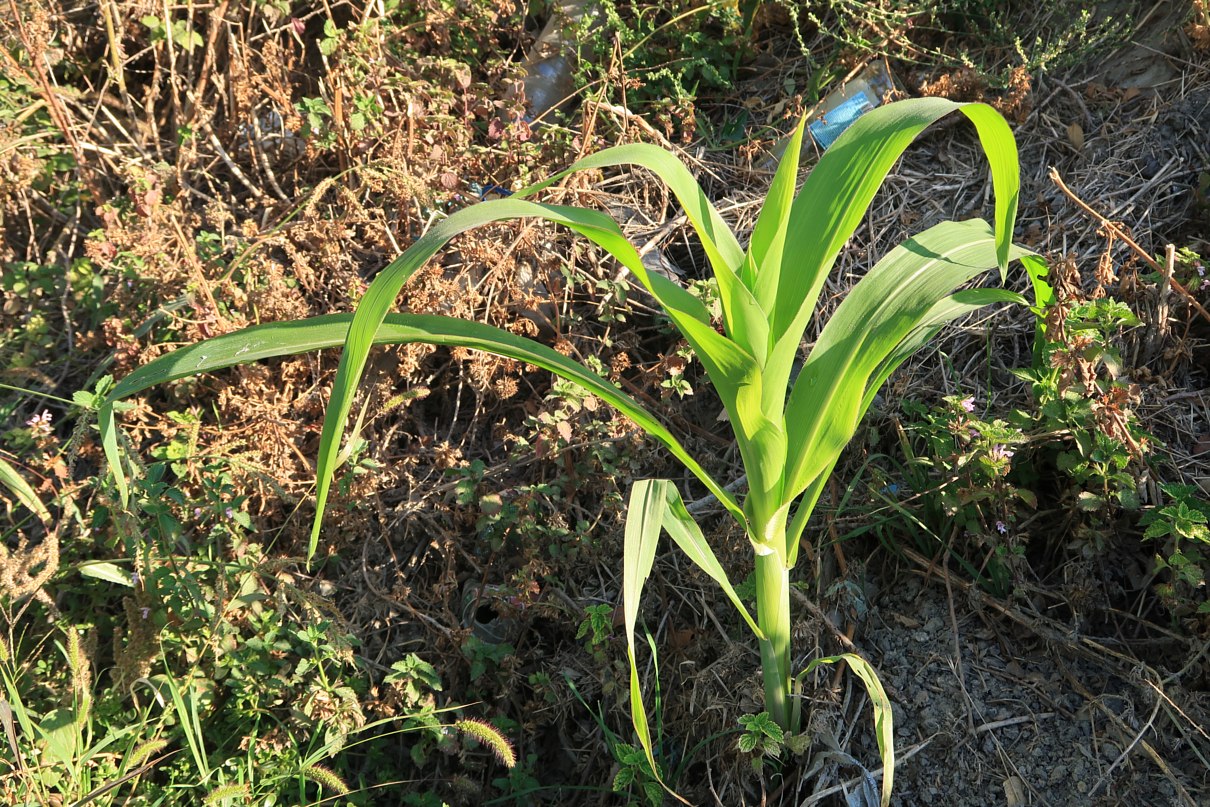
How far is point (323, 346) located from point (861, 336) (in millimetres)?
775

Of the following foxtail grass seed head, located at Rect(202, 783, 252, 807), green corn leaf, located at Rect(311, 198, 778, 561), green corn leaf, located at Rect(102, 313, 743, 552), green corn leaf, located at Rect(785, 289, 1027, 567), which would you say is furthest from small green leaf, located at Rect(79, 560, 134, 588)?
green corn leaf, located at Rect(785, 289, 1027, 567)

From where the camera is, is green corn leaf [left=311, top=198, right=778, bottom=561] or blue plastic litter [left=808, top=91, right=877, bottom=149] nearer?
green corn leaf [left=311, top=198, right=778, bottom=561]

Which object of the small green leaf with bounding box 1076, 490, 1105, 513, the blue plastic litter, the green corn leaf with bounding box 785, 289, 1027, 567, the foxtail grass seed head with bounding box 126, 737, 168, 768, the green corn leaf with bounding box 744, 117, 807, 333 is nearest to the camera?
the green corn leaf with bounding box 744, 117, 807, 333

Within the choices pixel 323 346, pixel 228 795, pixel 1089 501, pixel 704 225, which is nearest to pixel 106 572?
pixel 228 795

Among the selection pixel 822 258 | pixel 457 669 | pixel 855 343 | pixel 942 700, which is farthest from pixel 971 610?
pixel 457 669

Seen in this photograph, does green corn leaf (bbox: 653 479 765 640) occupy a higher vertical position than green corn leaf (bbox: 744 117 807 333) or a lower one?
lower

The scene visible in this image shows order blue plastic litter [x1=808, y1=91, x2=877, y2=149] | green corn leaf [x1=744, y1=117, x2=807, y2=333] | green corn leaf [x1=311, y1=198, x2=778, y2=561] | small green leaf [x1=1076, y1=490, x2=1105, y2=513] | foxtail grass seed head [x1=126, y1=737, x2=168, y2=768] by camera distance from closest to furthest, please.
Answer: green corn leaf [x1=311, y1=198, x2=778, y2=561], green corn leaf [x1=744, y1=117, x2=807, y2=333], small green leaf [x1=1076, y1=490, x2=1105, y2=513], foxtail grass seed head [x1=126, y1=737, x2=168, y2=768], blue plastic litter [x1=808, y1=91, x2=877, y2=149]

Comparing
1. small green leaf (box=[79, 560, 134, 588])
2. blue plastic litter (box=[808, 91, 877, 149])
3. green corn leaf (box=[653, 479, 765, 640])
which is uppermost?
blue plastic litter (box=[808, 91, 877, 149])

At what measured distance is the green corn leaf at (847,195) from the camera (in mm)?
1156

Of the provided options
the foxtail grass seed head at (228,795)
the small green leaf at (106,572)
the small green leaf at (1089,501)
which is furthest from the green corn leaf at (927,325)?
the small green leaf at (106,572)

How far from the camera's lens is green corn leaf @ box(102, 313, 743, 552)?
48.1 inches

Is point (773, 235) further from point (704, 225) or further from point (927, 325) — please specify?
point (927, 325)

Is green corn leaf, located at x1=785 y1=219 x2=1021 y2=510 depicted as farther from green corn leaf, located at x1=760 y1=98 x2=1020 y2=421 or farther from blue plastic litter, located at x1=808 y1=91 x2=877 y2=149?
blue plastic litter, located at x1=808 y1=91 x2=877 y2=149

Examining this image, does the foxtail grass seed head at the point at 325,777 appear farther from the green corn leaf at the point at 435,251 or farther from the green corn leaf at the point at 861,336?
the green corn leaf at the point at 861,336
